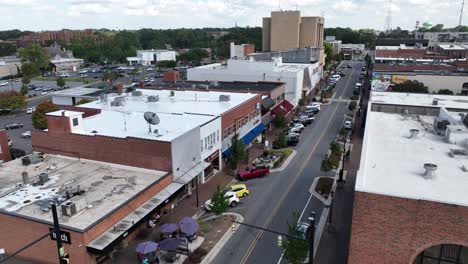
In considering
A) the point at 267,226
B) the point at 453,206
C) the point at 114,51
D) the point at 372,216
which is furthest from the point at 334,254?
the point at 114,51

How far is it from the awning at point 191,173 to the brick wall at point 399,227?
57.9ft

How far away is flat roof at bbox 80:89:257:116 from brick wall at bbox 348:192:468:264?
25881 millimetres

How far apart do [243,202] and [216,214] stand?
13.8ft

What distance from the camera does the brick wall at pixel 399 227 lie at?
53.5ft

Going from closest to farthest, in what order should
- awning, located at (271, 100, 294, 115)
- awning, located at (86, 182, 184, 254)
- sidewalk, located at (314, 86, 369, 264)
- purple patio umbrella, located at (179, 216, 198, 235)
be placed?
awning, located at (86, 182, 184, 254) < sidewalk, located at (314, 86, 369, 264) < purple patio umbrella, located at (179, 216, 198, 235) < awning, located at (271, 100, 294, 115)

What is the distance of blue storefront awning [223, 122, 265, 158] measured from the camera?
42500mm

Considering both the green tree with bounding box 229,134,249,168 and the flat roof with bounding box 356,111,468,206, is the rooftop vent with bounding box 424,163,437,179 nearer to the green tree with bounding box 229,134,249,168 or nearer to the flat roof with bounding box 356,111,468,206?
the flat roof with bounding box 356,111,468,206

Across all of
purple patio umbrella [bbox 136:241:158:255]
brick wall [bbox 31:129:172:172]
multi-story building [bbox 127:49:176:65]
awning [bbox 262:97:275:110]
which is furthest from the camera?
multi-story building [bbox 127:49:176:65]

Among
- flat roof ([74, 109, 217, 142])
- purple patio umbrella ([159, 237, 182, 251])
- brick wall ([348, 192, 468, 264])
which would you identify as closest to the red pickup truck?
flat roof ([74, 109, 217, 142])

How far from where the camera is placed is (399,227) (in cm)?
1709

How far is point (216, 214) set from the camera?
30516 mm

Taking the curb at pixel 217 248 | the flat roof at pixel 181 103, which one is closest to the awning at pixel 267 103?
the flat roof at pixel 181 103

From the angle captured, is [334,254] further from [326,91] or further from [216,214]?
[326,91]

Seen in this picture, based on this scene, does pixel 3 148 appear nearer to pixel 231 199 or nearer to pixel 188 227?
pixel 188 227
